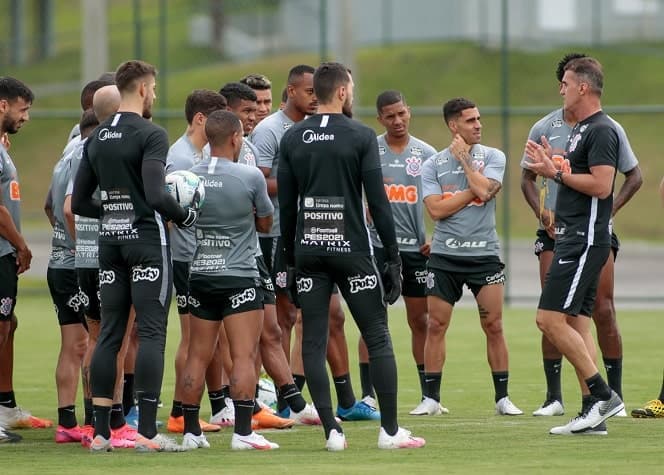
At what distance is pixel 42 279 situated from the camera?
2277 cm

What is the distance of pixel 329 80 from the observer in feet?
27.6

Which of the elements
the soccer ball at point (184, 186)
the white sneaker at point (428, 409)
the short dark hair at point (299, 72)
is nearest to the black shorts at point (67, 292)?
the soccer ball at point (184, 186)

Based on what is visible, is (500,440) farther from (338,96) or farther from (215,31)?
(215,31)

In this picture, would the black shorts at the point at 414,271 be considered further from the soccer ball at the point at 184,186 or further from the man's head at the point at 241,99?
the soccer ball at the point at 184,186

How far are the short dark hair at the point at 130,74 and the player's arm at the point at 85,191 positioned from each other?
45 centimetres

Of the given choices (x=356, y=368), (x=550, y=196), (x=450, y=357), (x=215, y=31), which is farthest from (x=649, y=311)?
(x=215, y=31)

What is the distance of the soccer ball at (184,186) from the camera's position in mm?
8297

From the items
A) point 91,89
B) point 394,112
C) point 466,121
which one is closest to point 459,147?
point 466,121

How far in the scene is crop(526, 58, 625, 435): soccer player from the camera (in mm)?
8805

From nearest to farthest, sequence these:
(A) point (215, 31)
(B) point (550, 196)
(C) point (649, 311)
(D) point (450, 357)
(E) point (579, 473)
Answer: (E) point (579, 473), (B) point (550, 196), (D) point (450, 357), (C) point (649, 311), (A) point (215, 31)

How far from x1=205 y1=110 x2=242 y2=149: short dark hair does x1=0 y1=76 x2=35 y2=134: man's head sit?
1647mm

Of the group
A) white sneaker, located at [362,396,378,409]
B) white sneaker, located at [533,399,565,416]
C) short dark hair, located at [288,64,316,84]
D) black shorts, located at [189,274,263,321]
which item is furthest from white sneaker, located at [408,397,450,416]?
short dark hair, located at [288,64,316,84]

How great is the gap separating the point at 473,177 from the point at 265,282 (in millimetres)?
1916

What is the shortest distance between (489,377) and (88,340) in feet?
14.0
